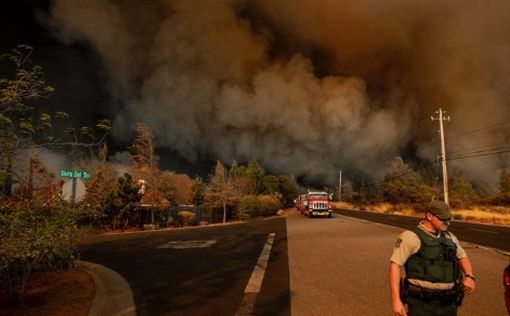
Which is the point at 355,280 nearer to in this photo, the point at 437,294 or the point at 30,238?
the point at 437,294

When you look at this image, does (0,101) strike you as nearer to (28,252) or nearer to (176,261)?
(28,252)

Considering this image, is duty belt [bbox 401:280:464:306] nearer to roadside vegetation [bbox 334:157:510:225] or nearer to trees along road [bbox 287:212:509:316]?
trees along road [bbox 287:212:509:316]

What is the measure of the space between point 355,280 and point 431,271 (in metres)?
5.02

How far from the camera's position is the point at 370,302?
→ 6914 millimetres

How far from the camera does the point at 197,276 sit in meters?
9.45

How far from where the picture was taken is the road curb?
6602 mm

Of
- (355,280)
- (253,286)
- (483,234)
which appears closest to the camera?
(253,286)

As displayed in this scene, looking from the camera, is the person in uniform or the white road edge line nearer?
the person in uniform

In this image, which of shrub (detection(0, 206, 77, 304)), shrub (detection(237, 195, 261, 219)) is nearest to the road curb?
shrub (detection(0, 206, 77, 304))

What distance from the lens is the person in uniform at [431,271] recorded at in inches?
156

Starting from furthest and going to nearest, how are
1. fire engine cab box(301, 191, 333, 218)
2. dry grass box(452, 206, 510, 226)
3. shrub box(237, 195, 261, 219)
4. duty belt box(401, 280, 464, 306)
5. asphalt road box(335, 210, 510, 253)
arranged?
1. shrub box(237, 195, 261, 219)
2. fire engine cab box(301, 191, 333, 218)
3. dry grass box(452, 206, 510, 226)
4. asphalt road box(335, 210, 510, 253)
5. duty belt box(401, 280, 464, 306)

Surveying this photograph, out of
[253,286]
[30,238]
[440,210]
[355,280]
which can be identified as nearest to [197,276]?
[253,286]

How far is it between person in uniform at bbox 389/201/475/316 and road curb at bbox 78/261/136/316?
4.24 metres

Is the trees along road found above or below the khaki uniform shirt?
below
